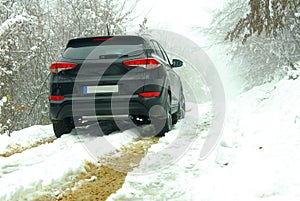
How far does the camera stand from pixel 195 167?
3797 millimetres

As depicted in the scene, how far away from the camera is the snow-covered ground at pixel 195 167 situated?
8.85ft

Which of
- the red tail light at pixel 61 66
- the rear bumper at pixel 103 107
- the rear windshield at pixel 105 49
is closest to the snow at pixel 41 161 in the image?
the rear bumper at pixel 103 107

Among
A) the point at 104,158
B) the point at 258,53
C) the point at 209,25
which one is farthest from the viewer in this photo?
the point at 209,25

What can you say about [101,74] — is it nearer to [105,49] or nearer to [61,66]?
[105,49]

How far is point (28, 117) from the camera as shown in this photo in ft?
36.4

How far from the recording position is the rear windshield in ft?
17.2

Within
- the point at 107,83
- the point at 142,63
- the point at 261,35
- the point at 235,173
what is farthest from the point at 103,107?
the point at 261,35

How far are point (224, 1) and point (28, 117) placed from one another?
2027 cm

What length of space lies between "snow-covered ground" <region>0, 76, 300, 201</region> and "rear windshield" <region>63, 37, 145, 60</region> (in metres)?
1.39

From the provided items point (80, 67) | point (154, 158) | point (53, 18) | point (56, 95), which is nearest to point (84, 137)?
point (56, 95)

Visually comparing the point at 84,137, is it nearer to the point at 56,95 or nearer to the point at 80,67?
the point at 56,95

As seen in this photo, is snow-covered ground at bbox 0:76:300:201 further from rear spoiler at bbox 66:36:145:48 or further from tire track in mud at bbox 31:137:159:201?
rear spoiler at bbox 66:36:145:48

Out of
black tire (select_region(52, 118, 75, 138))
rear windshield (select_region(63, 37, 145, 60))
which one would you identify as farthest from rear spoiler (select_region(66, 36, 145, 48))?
black tire (select_region(52, 118, 75, 138))

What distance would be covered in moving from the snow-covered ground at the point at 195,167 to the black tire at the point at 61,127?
0.43m
